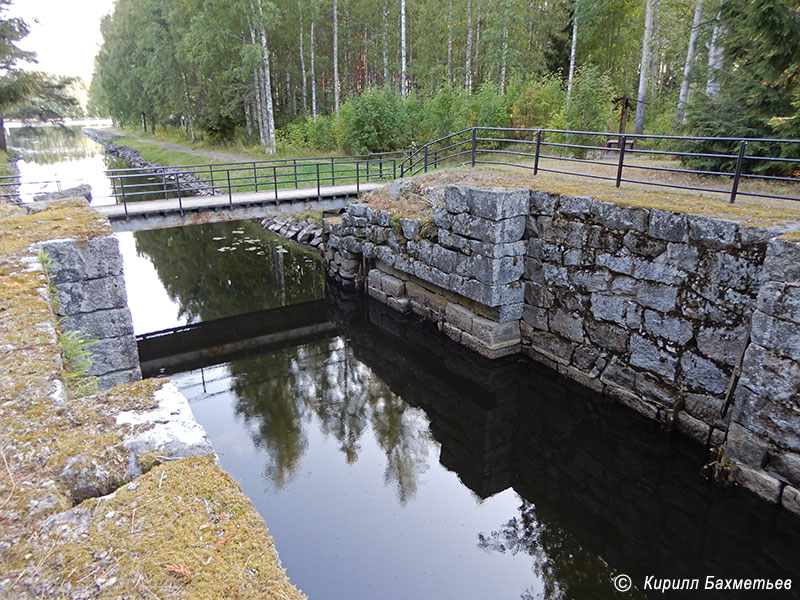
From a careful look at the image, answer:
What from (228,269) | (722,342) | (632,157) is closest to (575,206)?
(722,342)

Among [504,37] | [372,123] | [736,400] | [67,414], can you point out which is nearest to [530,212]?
[736,400]

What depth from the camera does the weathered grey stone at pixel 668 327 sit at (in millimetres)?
6367

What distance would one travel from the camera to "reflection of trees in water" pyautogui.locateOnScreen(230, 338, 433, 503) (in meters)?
6.57

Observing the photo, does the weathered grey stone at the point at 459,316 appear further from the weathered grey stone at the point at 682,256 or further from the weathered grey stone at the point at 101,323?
the weathered grey stone at the point at 101,323

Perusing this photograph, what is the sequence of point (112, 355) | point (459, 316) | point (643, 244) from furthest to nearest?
1. point (459, 316)
2. point (643, 244)
3. point (112, 355)

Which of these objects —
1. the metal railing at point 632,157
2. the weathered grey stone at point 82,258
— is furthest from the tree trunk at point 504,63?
the weathered grey stone at point 82,258

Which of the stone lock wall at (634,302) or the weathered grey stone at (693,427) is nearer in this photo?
the stone lock wall at (634,302)

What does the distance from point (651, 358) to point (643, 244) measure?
151 centimetres

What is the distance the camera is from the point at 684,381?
648 cm

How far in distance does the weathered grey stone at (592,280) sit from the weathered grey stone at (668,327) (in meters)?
0.76

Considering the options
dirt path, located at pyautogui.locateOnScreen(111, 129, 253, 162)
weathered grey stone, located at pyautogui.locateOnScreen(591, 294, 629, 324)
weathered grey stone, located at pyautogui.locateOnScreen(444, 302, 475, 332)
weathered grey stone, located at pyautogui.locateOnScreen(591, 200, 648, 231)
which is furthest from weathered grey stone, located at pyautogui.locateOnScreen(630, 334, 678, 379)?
dirt path, located at pyautogui.locateOnScreen(111, 129, 253, 162)

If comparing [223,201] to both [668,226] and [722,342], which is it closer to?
[668,226]

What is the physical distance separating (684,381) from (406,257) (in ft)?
18.9

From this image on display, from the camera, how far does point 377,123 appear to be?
20219 mm
